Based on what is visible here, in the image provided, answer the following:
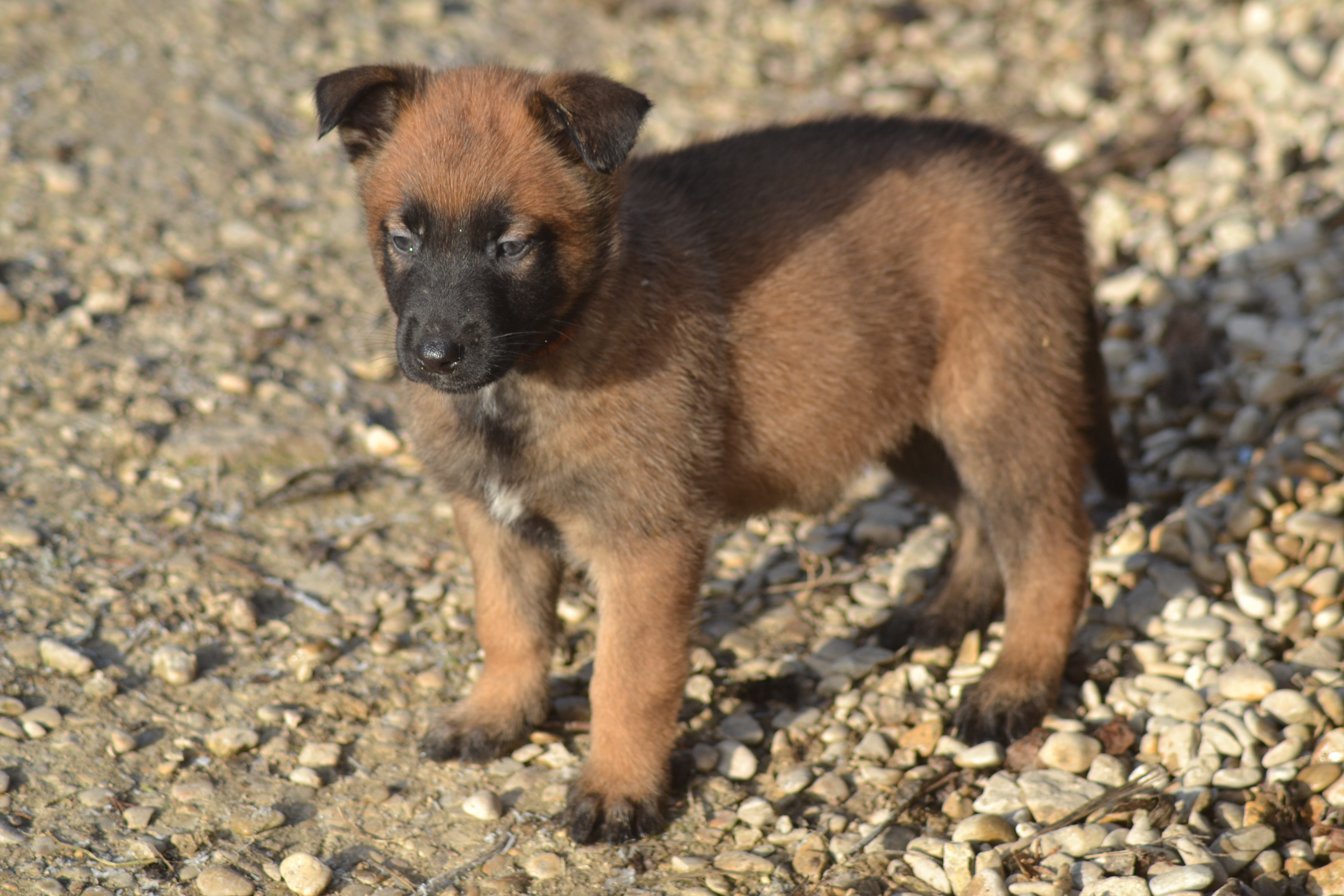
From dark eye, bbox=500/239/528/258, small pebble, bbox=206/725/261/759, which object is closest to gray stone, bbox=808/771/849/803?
small pebble, bbox=206/725/261/759

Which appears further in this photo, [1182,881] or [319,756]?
[319,756]

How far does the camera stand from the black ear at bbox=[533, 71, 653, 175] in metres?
3.58

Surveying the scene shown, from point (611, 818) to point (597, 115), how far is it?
2077 mm

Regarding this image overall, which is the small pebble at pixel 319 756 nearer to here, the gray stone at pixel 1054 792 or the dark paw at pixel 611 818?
the dark paw at pixel 611 818

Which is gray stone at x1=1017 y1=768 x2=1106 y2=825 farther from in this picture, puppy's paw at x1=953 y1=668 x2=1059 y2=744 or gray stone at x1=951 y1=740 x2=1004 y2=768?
puppy's paw at x1=953 y1=668 x2=1059 y2=744

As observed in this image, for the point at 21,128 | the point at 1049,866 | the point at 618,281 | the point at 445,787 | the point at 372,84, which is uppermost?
the point at 372,84

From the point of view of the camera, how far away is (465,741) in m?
4.33

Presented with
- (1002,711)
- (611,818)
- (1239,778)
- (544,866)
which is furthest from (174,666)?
(1239,778)

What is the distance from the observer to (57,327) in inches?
227

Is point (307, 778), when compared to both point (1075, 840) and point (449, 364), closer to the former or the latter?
point (449, 364)

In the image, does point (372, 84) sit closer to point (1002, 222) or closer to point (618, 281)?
point (618, 281)

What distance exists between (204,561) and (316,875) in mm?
1622

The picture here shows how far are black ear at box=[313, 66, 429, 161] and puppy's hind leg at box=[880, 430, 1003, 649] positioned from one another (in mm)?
2226

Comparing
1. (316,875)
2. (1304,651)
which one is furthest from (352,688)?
(1304,651)
